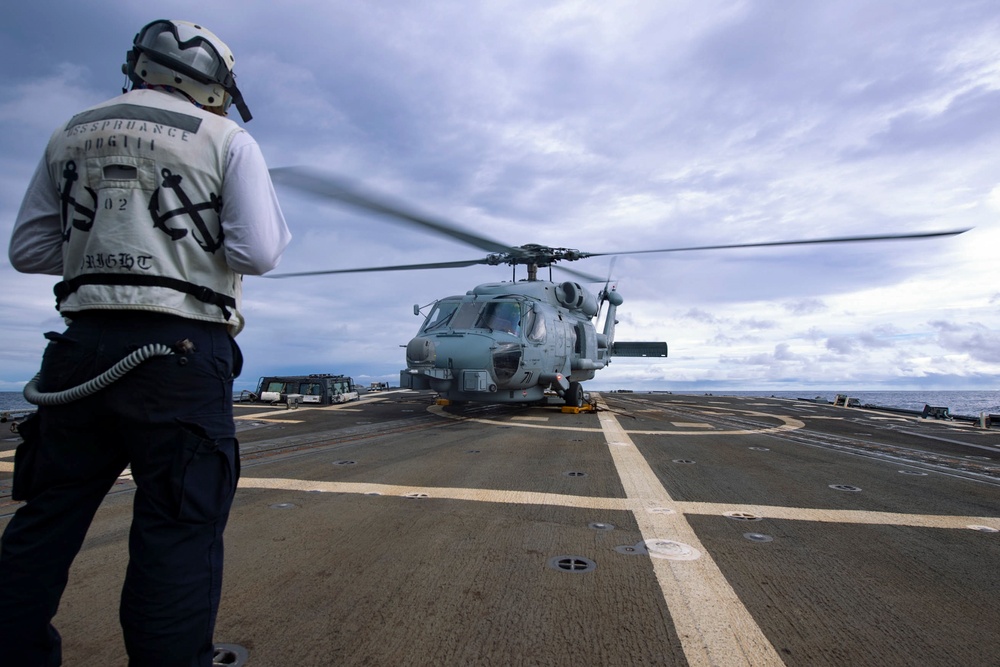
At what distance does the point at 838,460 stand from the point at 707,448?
149 centimetres

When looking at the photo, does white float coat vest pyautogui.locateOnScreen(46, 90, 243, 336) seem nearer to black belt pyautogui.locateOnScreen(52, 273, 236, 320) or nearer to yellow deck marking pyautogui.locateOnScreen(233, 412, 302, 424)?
black belt pyautogui.locateOnScreen(52, 273, 236, 320)

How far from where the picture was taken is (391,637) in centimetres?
199

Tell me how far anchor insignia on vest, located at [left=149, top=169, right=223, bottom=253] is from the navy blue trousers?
26 centimetres

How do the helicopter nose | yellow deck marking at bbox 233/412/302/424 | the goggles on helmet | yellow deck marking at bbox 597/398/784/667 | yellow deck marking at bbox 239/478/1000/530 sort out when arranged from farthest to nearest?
1. the helicopter nose
2. yellow deck marking at bbox 233/412/302/424
3. yellow deck marking at bbox 239/478/1000/530
4. yellow deck marking at bbox 597/398/784/667
5. the goggles on helmet

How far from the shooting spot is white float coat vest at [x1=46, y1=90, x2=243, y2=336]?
5.13 ft

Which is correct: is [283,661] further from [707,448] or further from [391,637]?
[707,448]

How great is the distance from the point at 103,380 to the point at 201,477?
38 centimetres

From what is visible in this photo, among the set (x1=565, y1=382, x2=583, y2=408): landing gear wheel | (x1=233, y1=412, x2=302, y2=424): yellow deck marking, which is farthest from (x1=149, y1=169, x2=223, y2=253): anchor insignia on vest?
(x1=565, y1=382, x2=583, y2=408): landing gear wheel

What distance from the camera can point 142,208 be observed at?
1.59 meters

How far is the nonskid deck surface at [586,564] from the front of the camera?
77.0 inches

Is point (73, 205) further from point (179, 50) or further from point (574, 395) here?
point (574, 395)

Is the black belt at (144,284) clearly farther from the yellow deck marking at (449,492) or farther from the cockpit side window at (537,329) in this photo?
the cockpit side window at (537,329)

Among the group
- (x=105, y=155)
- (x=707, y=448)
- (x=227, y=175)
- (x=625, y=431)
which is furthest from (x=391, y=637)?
(x=625, y=431)

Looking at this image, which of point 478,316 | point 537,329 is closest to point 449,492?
point 478,316
